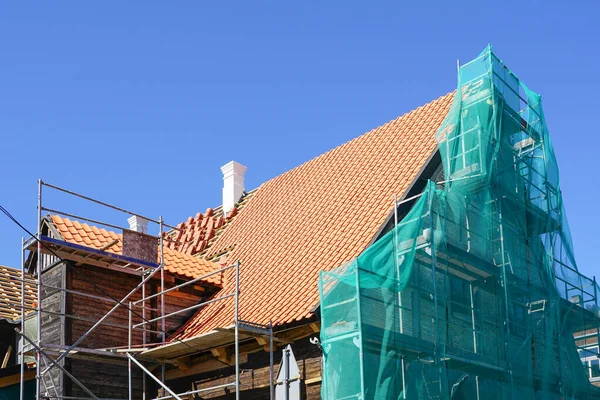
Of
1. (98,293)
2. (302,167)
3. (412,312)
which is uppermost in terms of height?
(302,167)

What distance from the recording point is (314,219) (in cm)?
1858

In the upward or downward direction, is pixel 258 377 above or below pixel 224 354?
below

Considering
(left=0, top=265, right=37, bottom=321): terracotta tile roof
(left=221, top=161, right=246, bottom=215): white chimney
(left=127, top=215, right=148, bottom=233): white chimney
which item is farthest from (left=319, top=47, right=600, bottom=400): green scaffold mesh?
(left=127, top=215, right=148, bottom=233): white chimney

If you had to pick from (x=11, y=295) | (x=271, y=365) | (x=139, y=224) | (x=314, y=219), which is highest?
(x=139, y=224)

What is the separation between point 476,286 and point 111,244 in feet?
22.3

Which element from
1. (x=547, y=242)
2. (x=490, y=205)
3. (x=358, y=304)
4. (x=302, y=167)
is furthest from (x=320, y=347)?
(x=302, y=167)

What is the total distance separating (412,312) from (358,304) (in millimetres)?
1101

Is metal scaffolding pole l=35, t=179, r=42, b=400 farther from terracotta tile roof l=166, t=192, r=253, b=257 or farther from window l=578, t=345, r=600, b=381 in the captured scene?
window l=578, t=345, r=600, b=381

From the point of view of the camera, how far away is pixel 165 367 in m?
17.8

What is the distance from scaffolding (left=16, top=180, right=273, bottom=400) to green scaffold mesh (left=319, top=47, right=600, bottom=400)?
2790 mm

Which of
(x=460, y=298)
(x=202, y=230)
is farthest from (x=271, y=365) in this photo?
(x=202, y=230)

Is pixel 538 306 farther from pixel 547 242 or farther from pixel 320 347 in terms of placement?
pixel 320 347

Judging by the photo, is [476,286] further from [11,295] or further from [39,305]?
[11,295]

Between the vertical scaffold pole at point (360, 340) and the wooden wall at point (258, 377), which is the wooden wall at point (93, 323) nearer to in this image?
the wooden wall at point (258, 377)
